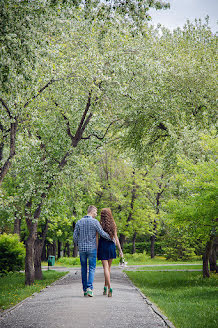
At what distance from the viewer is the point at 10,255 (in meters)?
21.7

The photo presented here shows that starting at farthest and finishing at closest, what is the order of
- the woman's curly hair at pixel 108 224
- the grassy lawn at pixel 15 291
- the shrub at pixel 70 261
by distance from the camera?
the shrub at pixel 70 261, the grassy lawn at pixel 15 291, the woman's curly hair at pixel 108 224

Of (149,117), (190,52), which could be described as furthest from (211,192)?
(190,52)

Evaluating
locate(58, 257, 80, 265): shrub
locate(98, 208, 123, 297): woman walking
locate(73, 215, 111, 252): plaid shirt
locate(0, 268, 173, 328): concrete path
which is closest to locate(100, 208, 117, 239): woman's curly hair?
locate(98, 208, 123, 297): woman walking

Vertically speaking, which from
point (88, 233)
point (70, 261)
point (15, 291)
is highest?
point (88, 233)

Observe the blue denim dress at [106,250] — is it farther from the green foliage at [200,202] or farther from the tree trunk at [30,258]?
the tree trunk at [30,258]

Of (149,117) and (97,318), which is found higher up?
(149,117)

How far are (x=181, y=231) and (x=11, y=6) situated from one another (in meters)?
13.3

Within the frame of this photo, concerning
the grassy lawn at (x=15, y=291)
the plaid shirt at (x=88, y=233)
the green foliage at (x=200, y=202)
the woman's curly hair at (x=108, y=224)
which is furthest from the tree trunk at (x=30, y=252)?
the plaid shirt at (x=88, y=233)

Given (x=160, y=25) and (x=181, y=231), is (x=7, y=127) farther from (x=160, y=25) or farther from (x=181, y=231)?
(x=160, y=25)

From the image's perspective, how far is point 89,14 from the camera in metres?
7.80

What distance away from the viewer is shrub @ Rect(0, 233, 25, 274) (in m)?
21.5

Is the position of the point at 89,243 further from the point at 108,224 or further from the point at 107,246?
the point at 108,224

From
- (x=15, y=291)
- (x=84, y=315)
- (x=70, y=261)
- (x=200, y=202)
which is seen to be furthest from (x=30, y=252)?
(x=70, y=261)

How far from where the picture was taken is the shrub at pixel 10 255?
Result: 21453mm
